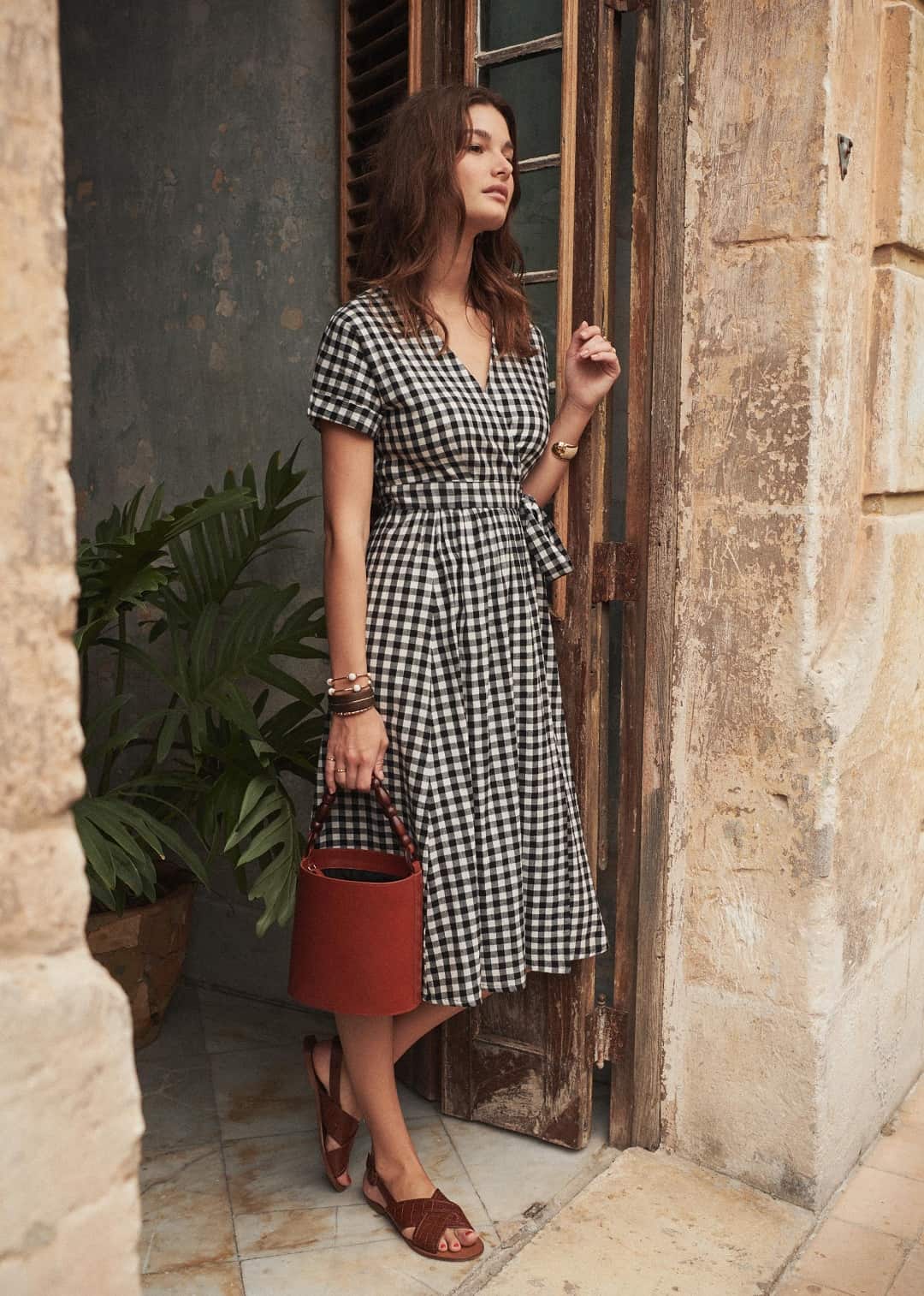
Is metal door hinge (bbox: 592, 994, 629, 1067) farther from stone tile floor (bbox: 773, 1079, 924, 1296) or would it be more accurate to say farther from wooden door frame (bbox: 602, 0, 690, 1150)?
stone tile floor (bbox: 773, 1079, 924, 1296)

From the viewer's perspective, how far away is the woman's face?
7.37ft

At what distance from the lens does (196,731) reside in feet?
9.12

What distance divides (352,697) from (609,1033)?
3.25 feet

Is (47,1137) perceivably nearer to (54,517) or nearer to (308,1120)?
(54,517)

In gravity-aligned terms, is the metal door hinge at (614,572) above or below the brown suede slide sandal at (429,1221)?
above

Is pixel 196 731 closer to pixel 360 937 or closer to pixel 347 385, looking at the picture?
pixel 360 937

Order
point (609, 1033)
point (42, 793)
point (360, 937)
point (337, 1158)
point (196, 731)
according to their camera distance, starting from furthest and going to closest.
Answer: point (196, 731) < point (609, 1033) < point (337, 1158) < point (360, 937) < point (42, 793)

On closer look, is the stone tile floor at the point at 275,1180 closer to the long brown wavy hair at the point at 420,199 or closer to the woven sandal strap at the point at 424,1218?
the woven sandal strap at the point at 424,1218

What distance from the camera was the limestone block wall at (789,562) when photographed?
233 centimetres

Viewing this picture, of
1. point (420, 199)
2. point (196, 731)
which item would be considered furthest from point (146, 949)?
point (420, 199)

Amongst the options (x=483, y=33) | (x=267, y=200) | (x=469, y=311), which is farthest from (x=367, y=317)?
(x=267, y=200)

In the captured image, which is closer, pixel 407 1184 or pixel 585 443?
pixel 407 1184

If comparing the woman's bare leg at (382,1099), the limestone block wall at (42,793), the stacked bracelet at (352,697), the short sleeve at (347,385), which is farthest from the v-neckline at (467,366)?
the limestone block wall at (42,793)

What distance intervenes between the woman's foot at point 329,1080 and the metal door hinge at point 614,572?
1.06 metres
